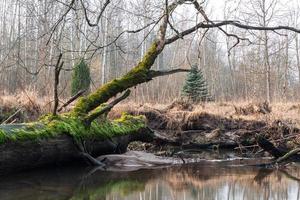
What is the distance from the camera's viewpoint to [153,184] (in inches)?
295

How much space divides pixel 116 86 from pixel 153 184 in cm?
343

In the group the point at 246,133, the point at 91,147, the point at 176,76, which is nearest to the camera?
the point at 91,147

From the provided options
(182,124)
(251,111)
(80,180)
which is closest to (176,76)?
(251,111)

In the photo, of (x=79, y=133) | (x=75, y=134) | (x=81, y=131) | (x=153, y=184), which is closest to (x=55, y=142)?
(x=75, y=134)

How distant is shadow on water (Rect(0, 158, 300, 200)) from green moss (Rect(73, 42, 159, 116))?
1489 millimetres

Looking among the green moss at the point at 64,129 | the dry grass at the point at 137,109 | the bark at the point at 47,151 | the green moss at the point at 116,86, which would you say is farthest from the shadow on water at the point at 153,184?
the dry grass at the point at 137,109

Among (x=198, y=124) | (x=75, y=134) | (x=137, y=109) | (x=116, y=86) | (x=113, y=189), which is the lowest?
(x=113, y=189)

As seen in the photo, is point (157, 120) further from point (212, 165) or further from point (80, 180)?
point (80, 180)

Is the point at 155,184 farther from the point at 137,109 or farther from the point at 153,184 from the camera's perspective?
the point at 137,109

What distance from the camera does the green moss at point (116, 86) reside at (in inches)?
389

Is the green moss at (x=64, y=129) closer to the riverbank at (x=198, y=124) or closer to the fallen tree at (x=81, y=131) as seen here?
the fallen tree at (x=81, y=131)

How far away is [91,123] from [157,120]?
6.13 meters

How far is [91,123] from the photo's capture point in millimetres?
9938

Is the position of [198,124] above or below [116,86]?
below
